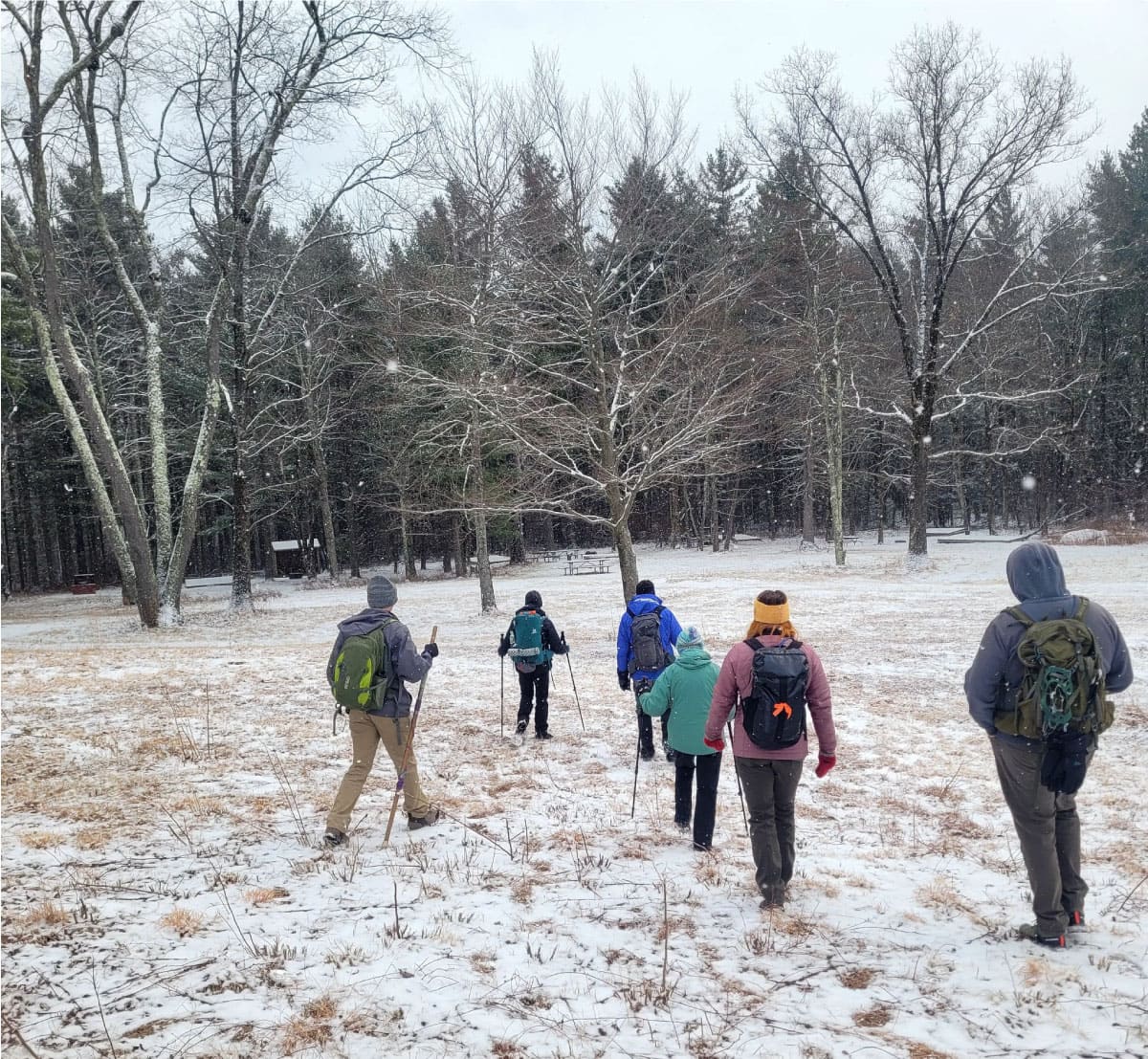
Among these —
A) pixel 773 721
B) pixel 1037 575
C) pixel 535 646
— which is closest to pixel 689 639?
pixel 773 721

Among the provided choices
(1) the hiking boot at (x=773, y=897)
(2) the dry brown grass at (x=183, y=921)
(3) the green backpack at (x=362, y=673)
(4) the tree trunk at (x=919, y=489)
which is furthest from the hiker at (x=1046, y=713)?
(4) the tree trunk at (x=919, y=489)

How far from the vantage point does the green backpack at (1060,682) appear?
396cm

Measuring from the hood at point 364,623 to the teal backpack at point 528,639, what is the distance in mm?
2814

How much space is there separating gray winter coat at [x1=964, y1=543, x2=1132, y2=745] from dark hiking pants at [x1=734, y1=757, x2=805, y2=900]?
115 centimetres

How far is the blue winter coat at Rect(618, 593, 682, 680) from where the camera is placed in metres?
7.73

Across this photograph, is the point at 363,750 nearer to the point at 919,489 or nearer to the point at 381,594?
the point at 381,594

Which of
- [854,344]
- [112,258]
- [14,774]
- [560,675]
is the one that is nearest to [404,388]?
[560,675]

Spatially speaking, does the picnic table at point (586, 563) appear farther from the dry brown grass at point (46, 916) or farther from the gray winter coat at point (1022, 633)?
the gray winter coat at point (1022, 633)

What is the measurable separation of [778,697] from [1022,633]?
1335 mm

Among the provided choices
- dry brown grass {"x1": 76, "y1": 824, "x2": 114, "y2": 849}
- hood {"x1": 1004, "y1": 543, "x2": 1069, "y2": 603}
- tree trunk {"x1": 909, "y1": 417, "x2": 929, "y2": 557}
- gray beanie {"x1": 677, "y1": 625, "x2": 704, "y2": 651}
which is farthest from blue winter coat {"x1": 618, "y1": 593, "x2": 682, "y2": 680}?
tree trunk {"x1": 909, "y1": 417, "x2": 929, "y2": 557}

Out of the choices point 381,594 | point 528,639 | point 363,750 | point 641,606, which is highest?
point 381,594

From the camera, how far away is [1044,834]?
4.18 m

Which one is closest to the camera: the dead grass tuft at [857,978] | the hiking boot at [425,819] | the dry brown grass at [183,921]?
the dead grass tuft at [857,978]

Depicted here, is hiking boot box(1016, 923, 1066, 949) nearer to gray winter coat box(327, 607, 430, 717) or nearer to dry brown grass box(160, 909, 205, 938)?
gray winter coat box(327, 607, 430, 717)
